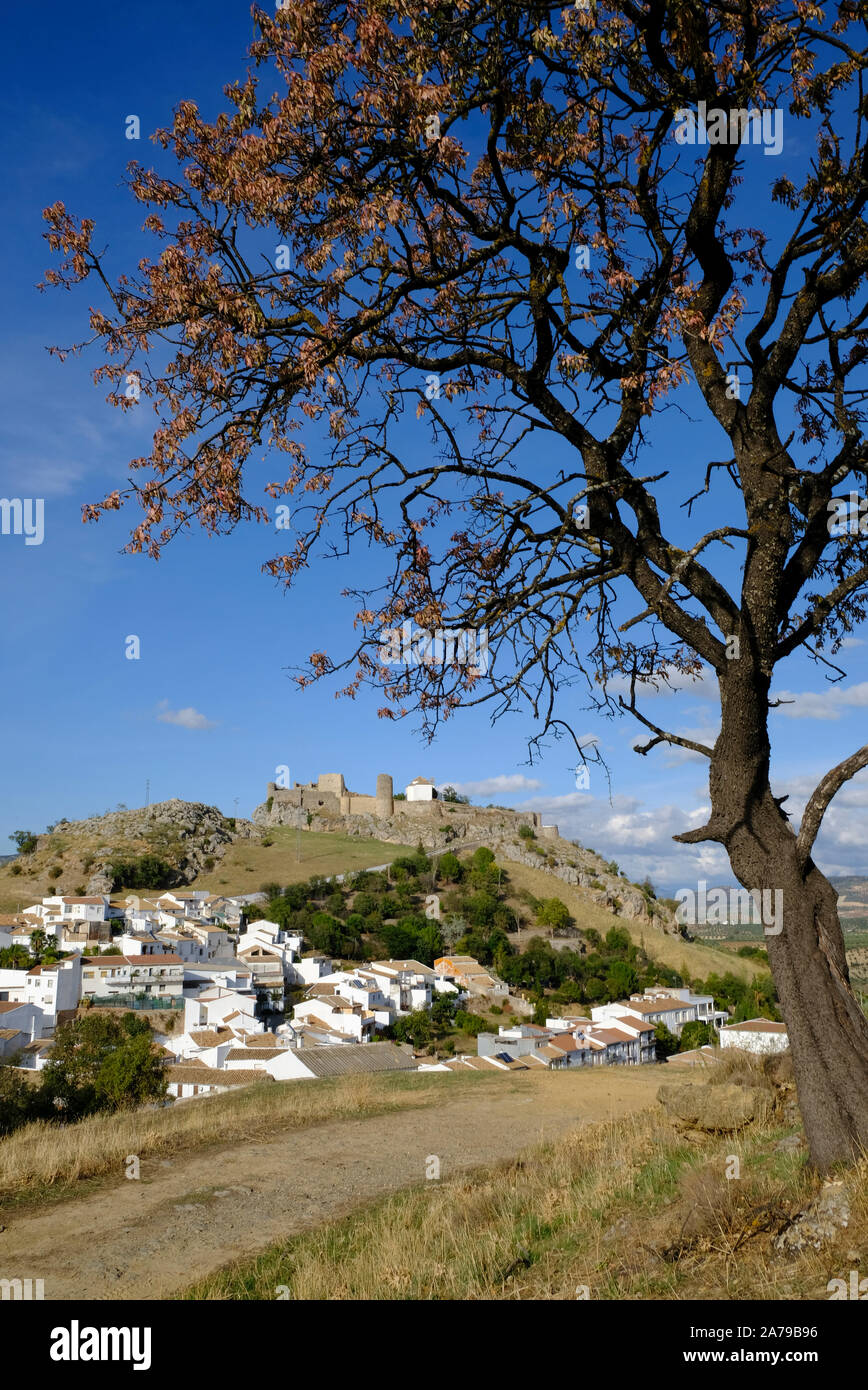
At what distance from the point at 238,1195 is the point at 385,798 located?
380 ft

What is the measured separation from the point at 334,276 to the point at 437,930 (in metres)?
75.5

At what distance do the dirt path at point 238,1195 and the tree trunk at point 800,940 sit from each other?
150 inches

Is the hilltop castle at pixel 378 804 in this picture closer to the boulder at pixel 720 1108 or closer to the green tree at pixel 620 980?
the green tree at pixel 620 980

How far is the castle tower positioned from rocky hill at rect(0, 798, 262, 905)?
60.6 ft

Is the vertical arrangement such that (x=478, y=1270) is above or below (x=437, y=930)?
above

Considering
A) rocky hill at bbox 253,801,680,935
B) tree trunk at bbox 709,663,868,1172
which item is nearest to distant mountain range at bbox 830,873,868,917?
tree trunk at bbox 709,663,868,1172

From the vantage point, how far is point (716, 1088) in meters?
9.07

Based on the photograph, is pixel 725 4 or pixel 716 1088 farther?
pixel 716 1088

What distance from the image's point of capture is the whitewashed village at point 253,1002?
98.5 ft

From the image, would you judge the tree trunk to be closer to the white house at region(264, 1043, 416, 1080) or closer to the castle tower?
the white house at region(264, 1043, 416, 1080)

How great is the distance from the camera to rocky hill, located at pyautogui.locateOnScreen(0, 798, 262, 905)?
8388 cm

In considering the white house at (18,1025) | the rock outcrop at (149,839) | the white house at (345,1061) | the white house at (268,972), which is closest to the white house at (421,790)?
the rock outcrop at (149,839)
